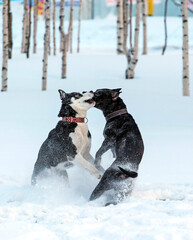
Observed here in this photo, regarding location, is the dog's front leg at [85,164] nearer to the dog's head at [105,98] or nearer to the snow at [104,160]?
the snow at [104,160]

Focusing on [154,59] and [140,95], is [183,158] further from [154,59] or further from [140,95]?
[154,59]

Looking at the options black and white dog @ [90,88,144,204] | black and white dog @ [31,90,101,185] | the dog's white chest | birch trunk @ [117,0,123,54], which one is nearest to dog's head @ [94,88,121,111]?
black and white dog @ [90,88,144,204]

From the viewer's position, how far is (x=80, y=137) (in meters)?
5.30

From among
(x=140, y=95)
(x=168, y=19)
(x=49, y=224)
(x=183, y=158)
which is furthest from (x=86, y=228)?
(x=168, y=19)

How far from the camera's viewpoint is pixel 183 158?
23.8 feet

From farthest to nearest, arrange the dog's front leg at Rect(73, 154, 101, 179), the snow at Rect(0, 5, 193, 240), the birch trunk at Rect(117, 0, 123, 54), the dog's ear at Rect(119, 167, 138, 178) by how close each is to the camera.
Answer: the birch trunk at Rect(117, 0, 123, 54), the dog's front leg at Rect(73, 154, 101, 179), the dog's ear at Rect(119, 167, 138, 178), the snow at Rect(0, 5, 193, 240)

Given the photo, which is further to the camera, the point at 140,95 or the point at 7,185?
the point at 140,95

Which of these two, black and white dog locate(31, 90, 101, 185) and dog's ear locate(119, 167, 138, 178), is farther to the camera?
black and white dog locate(31, 90, 101, 185)

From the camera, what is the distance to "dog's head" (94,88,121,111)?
5488 mm

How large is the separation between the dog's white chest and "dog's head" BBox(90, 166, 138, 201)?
0.58m

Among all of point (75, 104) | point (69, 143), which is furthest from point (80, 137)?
point (75, 104)

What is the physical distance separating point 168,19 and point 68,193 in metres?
29.2

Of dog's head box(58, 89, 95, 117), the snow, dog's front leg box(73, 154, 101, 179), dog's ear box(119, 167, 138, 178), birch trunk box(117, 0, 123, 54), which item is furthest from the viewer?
birch trunk box(117, 0, 123, 54)

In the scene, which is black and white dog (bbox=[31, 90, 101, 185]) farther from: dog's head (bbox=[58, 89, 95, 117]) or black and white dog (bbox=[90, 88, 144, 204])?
black and white dog (bbox=[90, 88, 144, 204])
